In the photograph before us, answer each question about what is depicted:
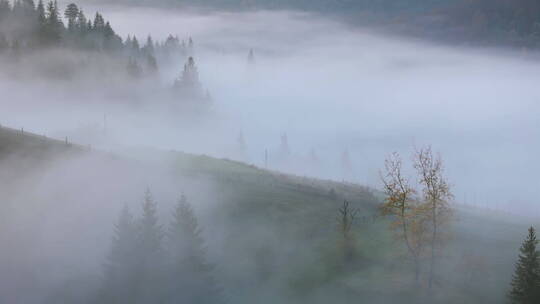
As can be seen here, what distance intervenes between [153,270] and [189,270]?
3576mm

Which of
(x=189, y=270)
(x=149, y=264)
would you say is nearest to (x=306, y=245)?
(x=189, y=270)

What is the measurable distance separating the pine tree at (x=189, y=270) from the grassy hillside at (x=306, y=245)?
3.01m

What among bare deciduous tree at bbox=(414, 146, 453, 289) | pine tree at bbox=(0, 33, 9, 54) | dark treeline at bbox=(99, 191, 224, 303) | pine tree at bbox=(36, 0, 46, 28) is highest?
pine tree at bbox=(36, 0, 46, 28)


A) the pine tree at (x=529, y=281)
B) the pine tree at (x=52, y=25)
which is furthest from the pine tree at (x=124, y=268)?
the pine tree at (x=52, y=25)

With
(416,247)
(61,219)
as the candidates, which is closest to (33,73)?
(61,219)

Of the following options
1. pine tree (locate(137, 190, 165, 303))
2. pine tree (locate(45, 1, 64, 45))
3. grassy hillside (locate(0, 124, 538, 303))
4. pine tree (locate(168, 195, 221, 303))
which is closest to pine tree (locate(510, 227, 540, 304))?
grassy hillside (locate(0, 124, 538, 303))

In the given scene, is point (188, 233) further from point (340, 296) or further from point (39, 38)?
point (39, 38)

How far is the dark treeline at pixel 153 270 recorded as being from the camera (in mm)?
63969

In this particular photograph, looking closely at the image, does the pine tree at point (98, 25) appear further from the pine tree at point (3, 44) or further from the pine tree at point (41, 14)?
the pine tree at point (3, 44)

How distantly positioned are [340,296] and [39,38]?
4995 inches

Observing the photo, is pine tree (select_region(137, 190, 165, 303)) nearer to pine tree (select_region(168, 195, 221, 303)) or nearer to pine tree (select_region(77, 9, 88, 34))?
pine tree (select_region(168, 195, 221, 303))

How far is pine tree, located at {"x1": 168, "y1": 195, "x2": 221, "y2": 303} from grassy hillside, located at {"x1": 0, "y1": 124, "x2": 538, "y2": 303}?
9.87ft

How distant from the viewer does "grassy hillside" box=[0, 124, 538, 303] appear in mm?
63344

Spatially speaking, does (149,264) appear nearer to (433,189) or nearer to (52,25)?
(433,189)
